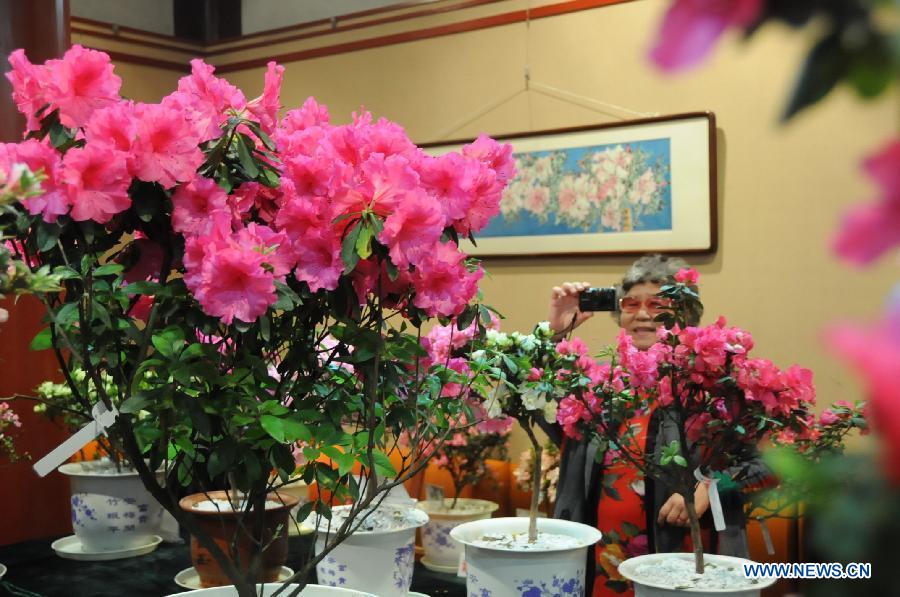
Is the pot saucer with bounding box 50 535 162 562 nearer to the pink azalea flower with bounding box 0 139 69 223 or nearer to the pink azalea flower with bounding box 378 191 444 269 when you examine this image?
the pink azalea flower with bounding box 0 139 69 223

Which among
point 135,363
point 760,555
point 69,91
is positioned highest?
point 69,91

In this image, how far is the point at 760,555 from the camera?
2.63 m

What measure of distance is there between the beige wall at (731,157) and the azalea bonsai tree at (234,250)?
2.17 m

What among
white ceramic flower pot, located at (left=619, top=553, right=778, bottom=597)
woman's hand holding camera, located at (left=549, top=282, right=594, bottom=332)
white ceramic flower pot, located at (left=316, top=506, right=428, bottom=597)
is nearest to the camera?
white ceramic flower pot, located at (left=619, top=553, right=778, bottom=597)

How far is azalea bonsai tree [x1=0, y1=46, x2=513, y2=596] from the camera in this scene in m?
1.08

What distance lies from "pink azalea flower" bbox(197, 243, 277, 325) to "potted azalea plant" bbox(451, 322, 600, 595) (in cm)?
79

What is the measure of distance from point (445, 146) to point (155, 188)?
135 inches

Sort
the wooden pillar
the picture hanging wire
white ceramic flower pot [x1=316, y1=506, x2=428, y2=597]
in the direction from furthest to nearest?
the picture hanging wire < the wooden pillar < white ceramic flower pot [x1=316, y1=506, x2=428, y2=597]

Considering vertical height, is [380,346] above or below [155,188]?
below

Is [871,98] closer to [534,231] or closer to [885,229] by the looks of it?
[885,229]

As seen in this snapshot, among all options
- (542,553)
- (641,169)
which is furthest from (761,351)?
(542,553)

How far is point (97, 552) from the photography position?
2.64 metres

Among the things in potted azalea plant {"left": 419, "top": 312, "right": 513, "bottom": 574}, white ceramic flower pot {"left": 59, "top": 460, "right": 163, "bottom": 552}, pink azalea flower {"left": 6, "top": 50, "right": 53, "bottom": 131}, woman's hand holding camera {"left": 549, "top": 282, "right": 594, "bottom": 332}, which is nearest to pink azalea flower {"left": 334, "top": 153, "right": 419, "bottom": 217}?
pink azalea flower {"left": 6, "top": 50, "right": 53, "bottom": 131}

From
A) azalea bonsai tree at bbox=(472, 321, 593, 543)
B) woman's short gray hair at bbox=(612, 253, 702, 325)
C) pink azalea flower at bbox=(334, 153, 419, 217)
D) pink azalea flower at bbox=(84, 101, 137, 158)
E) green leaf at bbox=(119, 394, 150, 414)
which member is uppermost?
pink azalea flower at bbox=(84, 101, 137, 158)
